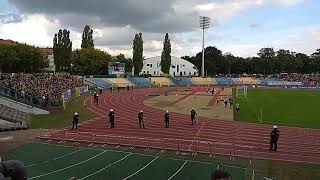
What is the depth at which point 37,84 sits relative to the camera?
150ft

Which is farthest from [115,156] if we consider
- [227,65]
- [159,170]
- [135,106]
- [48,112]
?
[227,65]

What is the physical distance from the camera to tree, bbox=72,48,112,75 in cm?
9294

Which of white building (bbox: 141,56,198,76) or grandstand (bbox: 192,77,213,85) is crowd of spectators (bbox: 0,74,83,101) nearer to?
grandstand (bbox: 192,77,213,85)

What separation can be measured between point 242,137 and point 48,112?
711 inches

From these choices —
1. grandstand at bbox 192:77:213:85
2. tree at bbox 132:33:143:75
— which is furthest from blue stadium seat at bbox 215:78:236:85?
tree at bbox 132:33:143:75

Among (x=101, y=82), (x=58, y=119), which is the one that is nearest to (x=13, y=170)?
(x=58, y=119)

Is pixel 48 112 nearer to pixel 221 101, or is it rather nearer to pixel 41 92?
pixel 41 92

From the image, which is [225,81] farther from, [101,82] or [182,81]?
[101,82]

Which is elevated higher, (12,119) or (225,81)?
(225,81)

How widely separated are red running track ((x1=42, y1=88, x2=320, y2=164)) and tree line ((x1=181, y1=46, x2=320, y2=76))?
112080 millimetres

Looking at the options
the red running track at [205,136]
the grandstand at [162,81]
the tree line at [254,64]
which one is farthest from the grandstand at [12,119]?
the tree line at [254,64]

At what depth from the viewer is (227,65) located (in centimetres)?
14425

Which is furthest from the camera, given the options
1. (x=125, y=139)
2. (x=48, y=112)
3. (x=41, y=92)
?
(x=41, y=92)

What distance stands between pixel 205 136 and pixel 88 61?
72.5 meters
